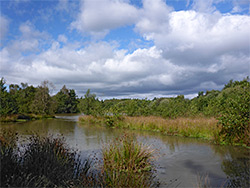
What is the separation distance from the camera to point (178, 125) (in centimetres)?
1263

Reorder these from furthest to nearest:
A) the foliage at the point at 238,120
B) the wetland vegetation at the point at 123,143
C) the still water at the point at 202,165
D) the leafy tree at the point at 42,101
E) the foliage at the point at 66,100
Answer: the foliage at the point at 66,100 → the leafy tree at the point at 42,101 → the foliage at the point at 238,120 → the still water at the point at 202,165 → the wetland vegetation at the point at 123,143

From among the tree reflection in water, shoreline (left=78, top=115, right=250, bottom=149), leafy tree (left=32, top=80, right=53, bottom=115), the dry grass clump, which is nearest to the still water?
the tree reflection in water

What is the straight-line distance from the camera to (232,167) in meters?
5.94

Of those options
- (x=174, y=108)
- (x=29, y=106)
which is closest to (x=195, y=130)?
(x=174, y=108)

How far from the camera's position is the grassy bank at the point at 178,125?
1093cm

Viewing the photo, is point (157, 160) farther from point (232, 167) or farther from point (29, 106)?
point (29, 106)

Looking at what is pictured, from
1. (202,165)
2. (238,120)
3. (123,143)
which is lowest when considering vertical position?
(202,165)

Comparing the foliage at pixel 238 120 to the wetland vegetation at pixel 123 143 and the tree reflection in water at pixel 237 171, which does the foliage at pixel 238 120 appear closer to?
the wetland vegetation at pixel 123 143

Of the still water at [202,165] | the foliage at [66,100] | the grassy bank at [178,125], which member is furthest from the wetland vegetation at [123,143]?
the foliage at [66,100]

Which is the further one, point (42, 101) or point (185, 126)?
point (42, 101)

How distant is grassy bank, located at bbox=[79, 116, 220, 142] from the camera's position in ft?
35.9

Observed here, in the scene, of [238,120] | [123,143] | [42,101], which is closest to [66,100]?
[42,101]

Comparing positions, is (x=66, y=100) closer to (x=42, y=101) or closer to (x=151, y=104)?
(x=42, y=101)

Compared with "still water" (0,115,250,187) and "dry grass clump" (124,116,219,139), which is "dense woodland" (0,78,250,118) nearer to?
"dry grass clump" (124,116,219,139)
